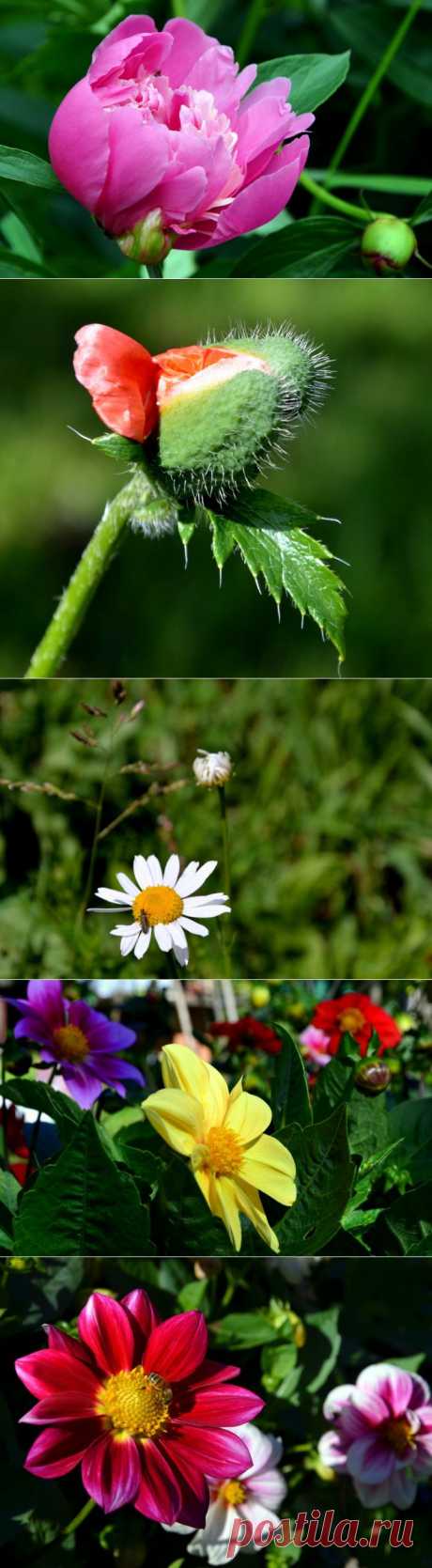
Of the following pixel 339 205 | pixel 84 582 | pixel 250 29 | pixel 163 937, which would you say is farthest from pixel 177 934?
pixel 250 29

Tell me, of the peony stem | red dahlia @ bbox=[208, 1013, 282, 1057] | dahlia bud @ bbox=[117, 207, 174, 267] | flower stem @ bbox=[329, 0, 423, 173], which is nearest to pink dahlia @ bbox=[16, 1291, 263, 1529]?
red dahlia @ bbox=[208, 1013, 282, 1057]

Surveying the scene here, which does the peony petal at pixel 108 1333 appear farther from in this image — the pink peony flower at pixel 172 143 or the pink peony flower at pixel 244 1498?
the pink peony flower at pixel 172 143

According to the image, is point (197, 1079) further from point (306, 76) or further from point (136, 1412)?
point (306, 76)

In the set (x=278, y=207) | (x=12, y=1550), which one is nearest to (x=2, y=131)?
(x=278, y=207)

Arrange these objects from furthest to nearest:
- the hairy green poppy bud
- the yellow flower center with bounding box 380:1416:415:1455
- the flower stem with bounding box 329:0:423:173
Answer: the flower stem with bounding box 329:0:423:173
the yellow flower center with bounding box 380:1416:415:1455
the hairy green poppy bud

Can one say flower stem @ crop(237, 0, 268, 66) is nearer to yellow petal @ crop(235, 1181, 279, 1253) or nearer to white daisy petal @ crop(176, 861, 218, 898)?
white daisy petal @ crop(176, 861, 218, 898)

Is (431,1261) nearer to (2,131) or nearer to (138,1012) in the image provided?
(138,1012)

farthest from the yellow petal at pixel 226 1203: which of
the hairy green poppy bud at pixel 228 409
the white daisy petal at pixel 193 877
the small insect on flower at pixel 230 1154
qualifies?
the hairy green poppy bud at pixel 228 409
